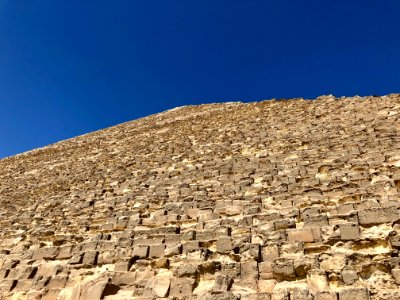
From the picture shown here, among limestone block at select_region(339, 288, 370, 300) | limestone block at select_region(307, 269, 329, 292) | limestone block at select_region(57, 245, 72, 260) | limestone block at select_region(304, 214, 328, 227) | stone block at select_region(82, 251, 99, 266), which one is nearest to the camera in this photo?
limestone block at select_region(339, 288, 370, 300)

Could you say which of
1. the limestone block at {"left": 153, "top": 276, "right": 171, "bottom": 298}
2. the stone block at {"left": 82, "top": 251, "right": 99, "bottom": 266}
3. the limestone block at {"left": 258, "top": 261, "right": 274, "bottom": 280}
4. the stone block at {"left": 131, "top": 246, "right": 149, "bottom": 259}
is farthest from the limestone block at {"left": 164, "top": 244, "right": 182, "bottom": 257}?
the limestone block at {"left": 258, "top": 261, "right": 274, "bottom": 280}

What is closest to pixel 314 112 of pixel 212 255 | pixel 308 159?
pixel 308 159

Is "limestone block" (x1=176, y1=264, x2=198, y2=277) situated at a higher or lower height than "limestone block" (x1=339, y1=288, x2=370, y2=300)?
higher

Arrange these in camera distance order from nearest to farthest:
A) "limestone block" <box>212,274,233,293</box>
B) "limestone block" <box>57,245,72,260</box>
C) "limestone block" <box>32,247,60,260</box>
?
1. "limestone block" <box>212,274,233,293</box>
2. "limestone block" <box>57,245,72,260</box>
3. "limestone block" <box>32,247,60,260</box>

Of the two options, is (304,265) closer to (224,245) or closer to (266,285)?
(266,285)

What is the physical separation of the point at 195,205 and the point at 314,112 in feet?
15.6

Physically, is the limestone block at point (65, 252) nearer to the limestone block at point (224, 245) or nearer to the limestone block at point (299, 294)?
the limestone block at point (224, 245)

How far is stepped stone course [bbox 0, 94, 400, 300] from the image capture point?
11.2 feet

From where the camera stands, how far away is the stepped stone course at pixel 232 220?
343cm

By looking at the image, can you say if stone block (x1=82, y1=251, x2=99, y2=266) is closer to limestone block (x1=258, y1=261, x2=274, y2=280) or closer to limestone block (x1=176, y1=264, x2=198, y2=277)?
limestone block (x1=176, y1=264, x2=198, y2=277)

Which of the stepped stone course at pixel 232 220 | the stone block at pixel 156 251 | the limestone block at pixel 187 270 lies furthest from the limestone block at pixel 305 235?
the stone block at pixel 156 251

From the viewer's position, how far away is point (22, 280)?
4477 millimetres

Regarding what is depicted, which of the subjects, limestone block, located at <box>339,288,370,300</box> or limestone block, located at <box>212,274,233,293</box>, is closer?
limestone block, located at <box>339,288,370,300</box>

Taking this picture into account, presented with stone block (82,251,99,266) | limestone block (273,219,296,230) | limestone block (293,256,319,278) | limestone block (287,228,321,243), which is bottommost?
limestone block (293,256,319,278)
